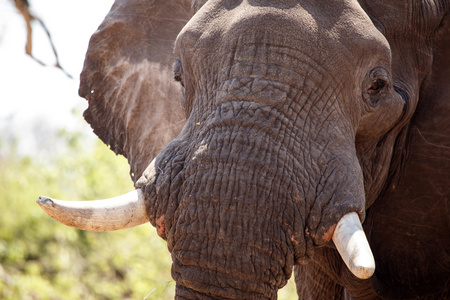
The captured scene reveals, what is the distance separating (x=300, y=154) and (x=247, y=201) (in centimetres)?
28

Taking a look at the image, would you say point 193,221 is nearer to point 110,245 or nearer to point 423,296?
point 423,296

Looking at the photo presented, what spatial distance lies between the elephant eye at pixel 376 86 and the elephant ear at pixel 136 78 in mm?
1045

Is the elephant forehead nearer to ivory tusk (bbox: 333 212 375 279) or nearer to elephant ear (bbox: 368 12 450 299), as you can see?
elephant ear (bbox: 368 12 450 299)

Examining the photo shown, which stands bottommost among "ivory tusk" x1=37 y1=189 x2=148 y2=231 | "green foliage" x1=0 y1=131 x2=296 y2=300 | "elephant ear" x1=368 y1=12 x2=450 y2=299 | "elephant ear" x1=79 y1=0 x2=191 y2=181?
"green foliage" x1=0 y1=131 x2=296 y2=300

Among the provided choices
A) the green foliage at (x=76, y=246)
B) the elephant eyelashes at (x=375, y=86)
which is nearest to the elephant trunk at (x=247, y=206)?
the elephant eyelashes at (x=375, y=86)

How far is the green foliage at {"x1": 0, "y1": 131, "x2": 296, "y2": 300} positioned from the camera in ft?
27.0

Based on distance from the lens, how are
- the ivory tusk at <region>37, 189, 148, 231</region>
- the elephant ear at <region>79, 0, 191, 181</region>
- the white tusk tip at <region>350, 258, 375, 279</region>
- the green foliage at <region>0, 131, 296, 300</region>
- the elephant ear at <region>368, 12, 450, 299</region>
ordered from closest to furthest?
the white tusk tip at <region>350, 258, 375, 279</region> < the ivory tusk at <region>37, 189, 148, 231</region> < the elephant ear at <region>368, 12, 450, 299</region> < the elephant ear at <region>79, 0, 191, 181</region> < the green foliage at <region>0, 131, 296, 300</region>

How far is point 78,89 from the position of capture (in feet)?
13.3

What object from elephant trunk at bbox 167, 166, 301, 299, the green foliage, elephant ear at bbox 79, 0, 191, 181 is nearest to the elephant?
elephant trunk at bbox 167, 166, 301, 299

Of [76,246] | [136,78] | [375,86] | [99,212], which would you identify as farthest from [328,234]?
[76,246]

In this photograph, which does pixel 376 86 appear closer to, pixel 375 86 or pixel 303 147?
pixel 375 86

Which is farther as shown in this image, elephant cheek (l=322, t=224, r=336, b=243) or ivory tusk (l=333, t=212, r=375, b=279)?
elephant cheek (l=322, t=224, r=336, b=243)

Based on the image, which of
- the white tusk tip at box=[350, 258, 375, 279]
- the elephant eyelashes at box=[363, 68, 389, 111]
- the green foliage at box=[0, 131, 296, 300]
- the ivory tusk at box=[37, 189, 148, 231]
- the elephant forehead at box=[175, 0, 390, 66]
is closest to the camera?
the white tusk tip at box=[350, 258, 375, 279]

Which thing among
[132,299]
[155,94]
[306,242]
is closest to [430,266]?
[306,242]
